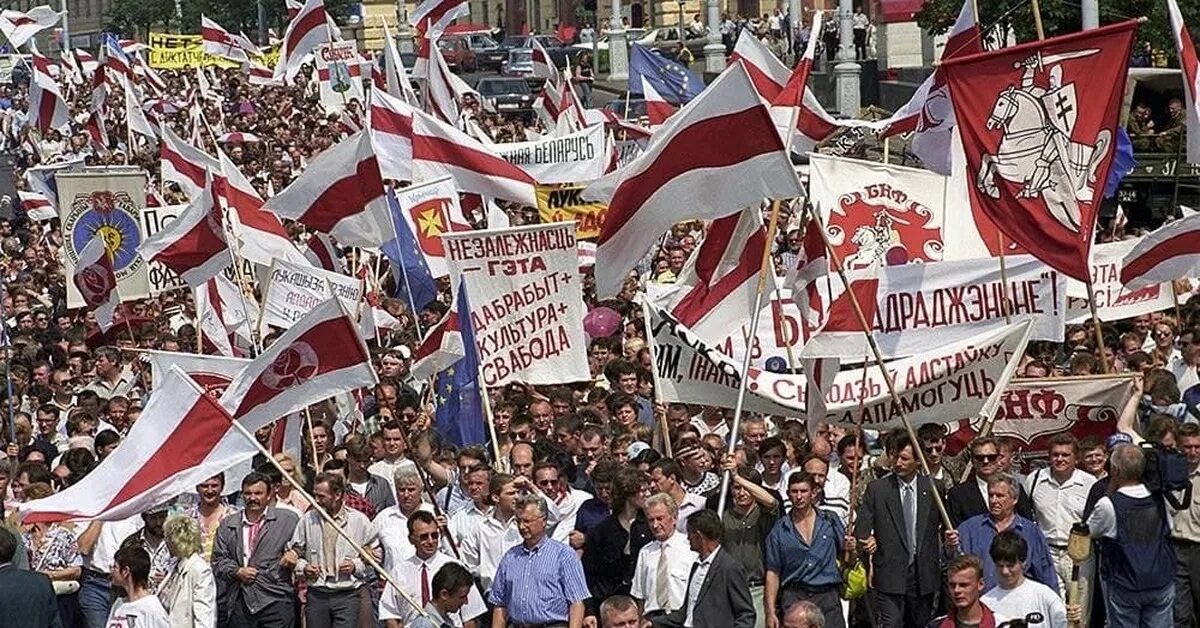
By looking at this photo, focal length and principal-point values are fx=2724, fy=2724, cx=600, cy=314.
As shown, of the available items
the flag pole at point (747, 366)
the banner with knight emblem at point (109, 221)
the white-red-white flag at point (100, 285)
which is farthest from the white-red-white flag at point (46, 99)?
the flag pole at point (747, 366)

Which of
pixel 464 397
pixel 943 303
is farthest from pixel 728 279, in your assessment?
pixel 464 397

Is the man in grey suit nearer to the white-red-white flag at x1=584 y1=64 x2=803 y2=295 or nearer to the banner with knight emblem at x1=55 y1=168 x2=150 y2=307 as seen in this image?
the white-red-white flag at x1=584 y1=64 x2=803 y2=295

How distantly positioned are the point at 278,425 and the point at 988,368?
12.4ft

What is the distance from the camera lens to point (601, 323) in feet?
62.1

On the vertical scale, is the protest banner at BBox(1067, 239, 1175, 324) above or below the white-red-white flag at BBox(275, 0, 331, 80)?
below

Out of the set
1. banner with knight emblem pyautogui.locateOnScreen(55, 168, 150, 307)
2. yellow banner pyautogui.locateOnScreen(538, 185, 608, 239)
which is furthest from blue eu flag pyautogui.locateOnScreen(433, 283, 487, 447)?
banner with knight emblem pyautogui.locateOnScreen(55, 168, 150, 307)

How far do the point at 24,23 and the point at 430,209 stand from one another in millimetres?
28994

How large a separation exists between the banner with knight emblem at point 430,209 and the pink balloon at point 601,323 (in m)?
1.13

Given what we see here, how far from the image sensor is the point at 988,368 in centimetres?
1210

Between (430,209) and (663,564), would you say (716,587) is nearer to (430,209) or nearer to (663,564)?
(663,564)

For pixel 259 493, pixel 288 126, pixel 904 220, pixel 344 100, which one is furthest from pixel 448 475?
pixel 288 126

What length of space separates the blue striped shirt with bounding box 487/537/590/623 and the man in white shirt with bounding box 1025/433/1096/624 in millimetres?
2133

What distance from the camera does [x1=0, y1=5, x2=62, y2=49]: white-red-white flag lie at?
44719mm

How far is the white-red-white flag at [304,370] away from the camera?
11.7 m
